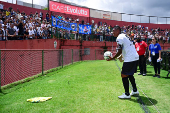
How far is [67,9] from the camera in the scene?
26672 mm

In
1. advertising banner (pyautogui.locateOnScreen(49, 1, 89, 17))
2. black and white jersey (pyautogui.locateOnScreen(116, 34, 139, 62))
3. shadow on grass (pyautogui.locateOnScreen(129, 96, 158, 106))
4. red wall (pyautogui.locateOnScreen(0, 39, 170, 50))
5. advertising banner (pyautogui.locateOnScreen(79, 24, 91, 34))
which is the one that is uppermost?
advertising banner (pyautogui.locateOnScreen(49, 1, 89, 17))

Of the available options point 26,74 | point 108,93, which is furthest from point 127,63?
point 26,74

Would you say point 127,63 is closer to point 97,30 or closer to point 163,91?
point 163,91

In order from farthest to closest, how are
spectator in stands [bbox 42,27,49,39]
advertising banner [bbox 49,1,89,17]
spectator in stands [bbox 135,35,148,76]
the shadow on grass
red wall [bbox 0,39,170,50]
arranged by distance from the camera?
advertising banner [bbox 49,1,89,17], spectator in stands [bbox 42,27,49,39], red wall [bbox 0,39,170,50], spectator in stands [bbox 135,35,148,76], the shadow on grass

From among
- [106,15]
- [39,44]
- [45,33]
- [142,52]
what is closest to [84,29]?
[45,33]

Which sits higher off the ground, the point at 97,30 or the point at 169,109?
the point at 97,30

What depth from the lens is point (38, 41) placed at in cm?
1497

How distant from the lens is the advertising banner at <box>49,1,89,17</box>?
23.8 meters

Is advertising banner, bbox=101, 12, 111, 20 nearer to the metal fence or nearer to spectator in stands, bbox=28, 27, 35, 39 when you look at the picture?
spectator in stands, bbox=28, 27, 35, 39

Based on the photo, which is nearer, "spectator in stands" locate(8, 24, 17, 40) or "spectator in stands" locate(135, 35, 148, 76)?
"spectator in stands" locate(135, 35, 148, 76)

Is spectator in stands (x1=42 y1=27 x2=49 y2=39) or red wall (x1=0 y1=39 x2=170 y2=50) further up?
spectator in stands (x1=42 y1=27 x2=49 y2=39)

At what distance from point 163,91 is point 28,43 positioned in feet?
43.2

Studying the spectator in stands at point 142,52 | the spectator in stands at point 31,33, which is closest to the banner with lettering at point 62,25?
the spectator in stands at point 31,33

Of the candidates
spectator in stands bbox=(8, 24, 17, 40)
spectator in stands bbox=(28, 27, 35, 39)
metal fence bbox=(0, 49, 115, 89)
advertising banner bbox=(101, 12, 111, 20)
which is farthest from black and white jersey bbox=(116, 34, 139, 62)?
advertising banner bbox=(101, 12, 111, 20)
